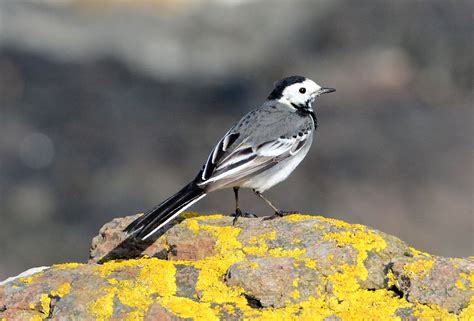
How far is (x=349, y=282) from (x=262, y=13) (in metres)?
17.6

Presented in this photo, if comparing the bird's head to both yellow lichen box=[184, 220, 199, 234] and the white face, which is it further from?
yellow lichen box=[184, 220, 199, 234]

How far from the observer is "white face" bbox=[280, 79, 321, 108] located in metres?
9.66

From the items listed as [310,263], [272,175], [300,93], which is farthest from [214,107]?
[310,263]

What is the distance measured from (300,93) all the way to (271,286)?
4358 mm

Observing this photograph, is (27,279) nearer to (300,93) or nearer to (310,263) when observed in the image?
(310,263)

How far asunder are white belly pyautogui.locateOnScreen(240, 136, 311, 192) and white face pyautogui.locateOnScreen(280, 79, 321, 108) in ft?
3.49

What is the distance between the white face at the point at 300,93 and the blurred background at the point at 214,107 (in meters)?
4.78

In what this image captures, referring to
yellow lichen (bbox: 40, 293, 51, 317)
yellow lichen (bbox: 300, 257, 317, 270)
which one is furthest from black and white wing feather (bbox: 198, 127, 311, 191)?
yellow lichen (bbox: 40, 293, 51, 317)

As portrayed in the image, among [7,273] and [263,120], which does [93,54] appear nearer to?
[7,273]

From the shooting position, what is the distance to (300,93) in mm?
9688

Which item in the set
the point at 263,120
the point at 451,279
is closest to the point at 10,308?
the point at 451,279

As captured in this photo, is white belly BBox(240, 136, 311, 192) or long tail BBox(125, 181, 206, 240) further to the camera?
white belly BBox(240, 136, 311, 192)

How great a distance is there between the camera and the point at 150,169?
16.0 m

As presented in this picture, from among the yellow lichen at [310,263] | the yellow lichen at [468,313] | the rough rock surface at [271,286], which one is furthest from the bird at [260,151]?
the yellow lichen at [468,313]
